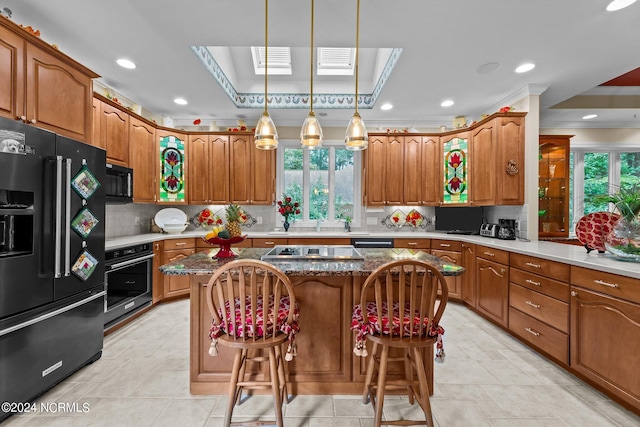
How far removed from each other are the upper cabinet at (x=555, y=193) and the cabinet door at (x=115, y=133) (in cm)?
563

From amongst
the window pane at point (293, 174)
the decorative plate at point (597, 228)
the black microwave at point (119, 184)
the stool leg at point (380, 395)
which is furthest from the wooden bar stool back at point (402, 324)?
the window pane at point (293, 174)

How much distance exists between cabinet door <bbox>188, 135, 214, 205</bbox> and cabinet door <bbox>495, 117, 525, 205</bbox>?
13.3 feet

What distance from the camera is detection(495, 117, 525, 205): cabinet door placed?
139 inches

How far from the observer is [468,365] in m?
2.40

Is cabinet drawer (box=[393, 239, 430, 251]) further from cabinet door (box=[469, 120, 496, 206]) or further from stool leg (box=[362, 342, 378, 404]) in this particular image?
stool leg (box=[362, 342, 378, 404])

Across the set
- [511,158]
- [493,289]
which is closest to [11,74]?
[493,289]

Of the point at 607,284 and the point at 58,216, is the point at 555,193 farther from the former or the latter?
the point at 58,216

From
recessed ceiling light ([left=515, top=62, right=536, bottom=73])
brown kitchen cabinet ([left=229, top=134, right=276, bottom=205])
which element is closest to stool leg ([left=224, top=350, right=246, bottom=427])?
brown kitchen cabinet ([left=229, top=134, right=276, bottom=205])

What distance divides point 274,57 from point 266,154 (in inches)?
53.5

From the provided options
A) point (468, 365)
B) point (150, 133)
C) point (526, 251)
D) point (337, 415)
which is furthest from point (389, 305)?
point (150, 133)

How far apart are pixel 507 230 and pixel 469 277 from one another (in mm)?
751

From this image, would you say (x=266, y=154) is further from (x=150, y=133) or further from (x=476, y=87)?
(x=476, y=87)

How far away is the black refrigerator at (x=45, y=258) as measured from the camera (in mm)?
1738

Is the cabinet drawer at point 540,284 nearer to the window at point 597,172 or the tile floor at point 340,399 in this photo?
the tile floor at point 340,399
